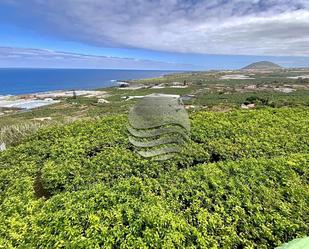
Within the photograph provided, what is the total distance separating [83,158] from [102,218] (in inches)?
94.0

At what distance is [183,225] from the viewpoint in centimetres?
439

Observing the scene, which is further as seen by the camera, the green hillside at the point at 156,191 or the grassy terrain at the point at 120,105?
the grassy terrain at the point at 120,105

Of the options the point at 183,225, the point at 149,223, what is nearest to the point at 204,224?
the point at 183,225

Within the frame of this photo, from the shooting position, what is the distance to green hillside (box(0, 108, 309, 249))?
4266 millimetres

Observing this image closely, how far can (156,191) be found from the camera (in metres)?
5.30

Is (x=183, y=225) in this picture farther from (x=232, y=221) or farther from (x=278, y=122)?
(x=278, y=122)

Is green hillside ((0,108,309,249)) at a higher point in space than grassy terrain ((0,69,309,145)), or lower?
higher

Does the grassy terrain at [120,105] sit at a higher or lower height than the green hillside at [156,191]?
lower

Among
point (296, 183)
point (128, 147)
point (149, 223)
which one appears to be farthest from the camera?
point (128, 147)

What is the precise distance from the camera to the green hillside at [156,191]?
4266mm

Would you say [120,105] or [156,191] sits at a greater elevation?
[156,191]

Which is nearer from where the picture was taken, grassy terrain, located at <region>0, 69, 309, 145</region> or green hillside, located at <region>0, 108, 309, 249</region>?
green hillside, located at <region>0, 108, 309, 249</region>

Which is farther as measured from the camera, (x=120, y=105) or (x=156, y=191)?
(x=120, y=105)

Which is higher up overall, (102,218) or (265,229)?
(102,218)
